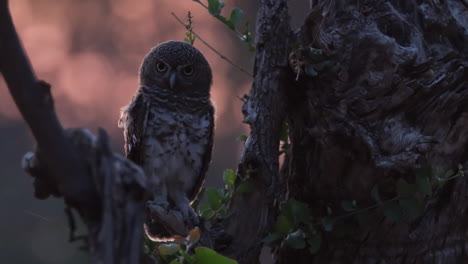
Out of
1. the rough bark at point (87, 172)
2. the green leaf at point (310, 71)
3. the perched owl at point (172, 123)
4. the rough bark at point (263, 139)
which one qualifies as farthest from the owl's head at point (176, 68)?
the rough bark at point (87, 172)

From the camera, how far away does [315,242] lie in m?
1.59

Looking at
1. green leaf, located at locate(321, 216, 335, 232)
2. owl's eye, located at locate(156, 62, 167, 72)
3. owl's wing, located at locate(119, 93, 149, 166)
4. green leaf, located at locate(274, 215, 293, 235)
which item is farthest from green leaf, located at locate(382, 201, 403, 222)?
owl's eye, located at locate(156, 62, 167, 72)

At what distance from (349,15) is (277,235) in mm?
587

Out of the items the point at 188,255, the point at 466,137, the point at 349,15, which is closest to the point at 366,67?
the point at 349,15

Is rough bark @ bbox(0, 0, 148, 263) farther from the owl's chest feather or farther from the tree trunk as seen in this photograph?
the owl's chest feather

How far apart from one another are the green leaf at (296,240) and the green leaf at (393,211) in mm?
217

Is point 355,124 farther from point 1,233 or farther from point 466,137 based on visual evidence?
point 1,233

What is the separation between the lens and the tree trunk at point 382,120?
5.06 ft

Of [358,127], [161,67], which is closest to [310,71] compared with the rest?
[358,127]

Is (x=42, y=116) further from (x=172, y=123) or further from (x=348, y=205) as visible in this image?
(x=172, y=123)

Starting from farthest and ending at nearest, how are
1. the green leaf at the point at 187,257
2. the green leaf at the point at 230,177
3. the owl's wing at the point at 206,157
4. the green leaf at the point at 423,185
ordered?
the owl's wing at the point at 206,157 → the green leaf at the point at 230,177 → the green leaf at the point at 423,185 → the green leaf at the point at 187,257

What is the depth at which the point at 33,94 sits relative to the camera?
77 centimetres

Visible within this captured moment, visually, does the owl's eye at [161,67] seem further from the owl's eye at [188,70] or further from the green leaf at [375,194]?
the green leaf at [375,194]

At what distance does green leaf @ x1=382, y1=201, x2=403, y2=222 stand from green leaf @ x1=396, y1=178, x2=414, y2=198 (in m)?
0.03
